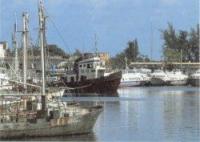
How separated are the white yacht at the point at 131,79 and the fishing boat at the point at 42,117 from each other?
8582 cm

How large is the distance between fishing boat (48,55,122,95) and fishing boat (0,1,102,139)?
187 ft

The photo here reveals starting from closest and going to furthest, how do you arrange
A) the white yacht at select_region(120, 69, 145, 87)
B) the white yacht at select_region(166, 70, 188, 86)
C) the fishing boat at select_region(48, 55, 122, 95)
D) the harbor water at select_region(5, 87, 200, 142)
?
the harbor water at select_region(5, 87, 200, 142), the fishing boat at select_region(48, 55, 122, 95), the white yacht at select_region(120, 69, 145, 87), the white yacht at select_region(166, 70, 188, 86)

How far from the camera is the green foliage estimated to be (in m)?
172

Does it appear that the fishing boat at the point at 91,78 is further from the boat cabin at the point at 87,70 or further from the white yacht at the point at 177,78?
the white yacht at the point at 177,78

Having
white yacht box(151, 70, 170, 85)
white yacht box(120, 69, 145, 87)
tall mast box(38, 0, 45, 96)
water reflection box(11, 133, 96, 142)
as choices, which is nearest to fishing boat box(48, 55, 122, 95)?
white yacht box(120, 69, 145, 87)

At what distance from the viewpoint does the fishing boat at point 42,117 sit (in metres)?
35.4

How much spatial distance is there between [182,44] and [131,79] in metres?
50.9

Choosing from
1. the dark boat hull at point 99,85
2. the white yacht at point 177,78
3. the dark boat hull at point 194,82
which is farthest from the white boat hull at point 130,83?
the dark boat hull at point 99,85

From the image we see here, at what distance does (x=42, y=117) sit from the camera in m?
35.8

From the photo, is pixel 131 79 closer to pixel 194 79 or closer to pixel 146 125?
pixel 194 79

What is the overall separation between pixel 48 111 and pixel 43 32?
158 inches

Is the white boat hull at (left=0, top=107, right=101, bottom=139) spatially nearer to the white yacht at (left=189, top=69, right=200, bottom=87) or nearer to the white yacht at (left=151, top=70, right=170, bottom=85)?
the white yacht at (left=189, top=69, right=200, bottom=87)

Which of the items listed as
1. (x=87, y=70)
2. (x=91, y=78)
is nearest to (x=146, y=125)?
(x=91, y=78)

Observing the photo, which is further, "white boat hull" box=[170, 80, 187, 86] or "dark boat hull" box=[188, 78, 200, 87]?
"white boat hull" box=[170, 80, 187, 86]
